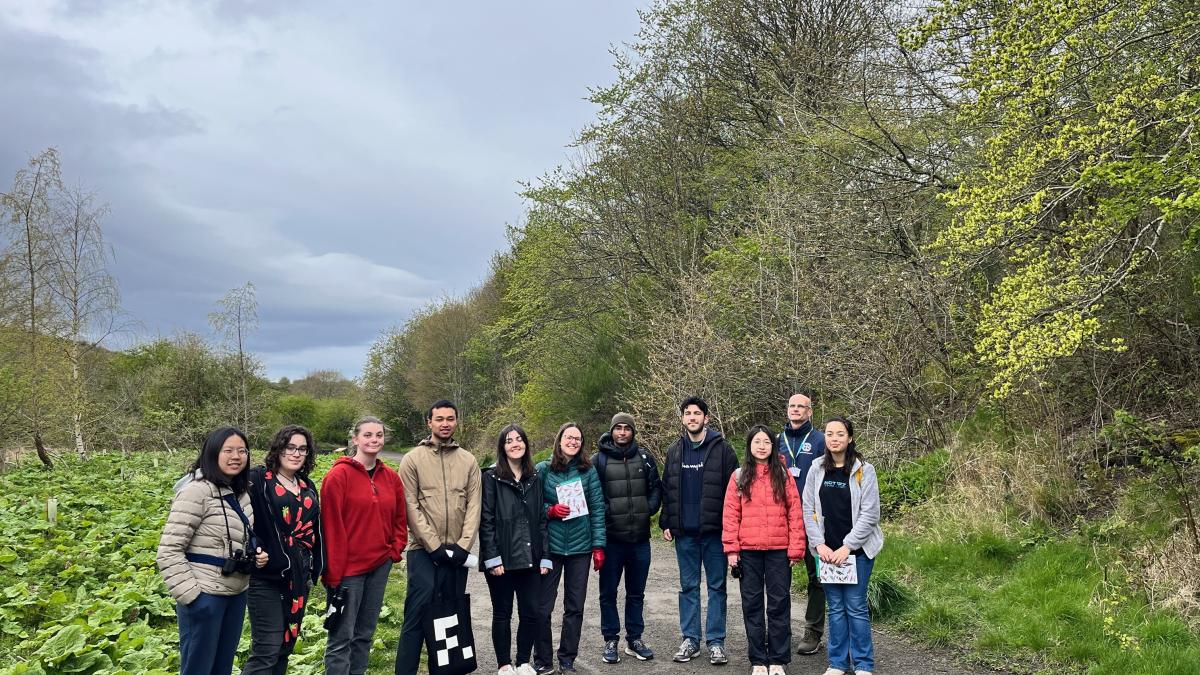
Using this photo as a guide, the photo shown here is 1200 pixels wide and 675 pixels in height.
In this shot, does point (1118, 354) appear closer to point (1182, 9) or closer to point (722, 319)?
point (1182, 9)

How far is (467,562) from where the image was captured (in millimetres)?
5352

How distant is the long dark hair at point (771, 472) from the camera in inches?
228

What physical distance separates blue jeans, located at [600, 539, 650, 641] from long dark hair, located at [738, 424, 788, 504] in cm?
101

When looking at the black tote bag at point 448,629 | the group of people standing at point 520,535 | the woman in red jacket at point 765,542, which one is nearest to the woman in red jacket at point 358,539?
the group of people standing at point 520,535

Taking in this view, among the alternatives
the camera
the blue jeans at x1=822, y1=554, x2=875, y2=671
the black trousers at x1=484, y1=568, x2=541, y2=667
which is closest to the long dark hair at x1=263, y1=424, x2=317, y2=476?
the camera

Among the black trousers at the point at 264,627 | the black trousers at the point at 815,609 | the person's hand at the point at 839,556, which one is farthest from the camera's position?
the black trousers at the point at 815,609

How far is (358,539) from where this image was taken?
16.3 ft

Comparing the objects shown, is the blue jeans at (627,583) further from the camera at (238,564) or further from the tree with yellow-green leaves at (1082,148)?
the tree with yellow-green leaves at (1082,148)

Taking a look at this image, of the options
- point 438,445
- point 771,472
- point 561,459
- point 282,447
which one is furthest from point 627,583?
point 282,447

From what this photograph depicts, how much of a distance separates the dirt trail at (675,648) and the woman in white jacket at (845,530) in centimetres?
41

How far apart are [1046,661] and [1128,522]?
227cm

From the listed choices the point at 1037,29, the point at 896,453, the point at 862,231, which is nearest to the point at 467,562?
the point at 1037,29

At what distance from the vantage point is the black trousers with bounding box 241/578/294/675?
14.6 feet

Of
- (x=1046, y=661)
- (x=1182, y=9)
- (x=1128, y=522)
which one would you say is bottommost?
(x=1046, y=661)
